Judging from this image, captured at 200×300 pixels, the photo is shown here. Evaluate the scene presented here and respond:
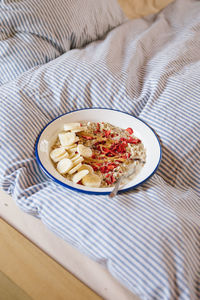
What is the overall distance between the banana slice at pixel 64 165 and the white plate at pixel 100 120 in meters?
0.01

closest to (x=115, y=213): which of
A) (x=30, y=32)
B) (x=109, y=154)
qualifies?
(x=109, y=154)

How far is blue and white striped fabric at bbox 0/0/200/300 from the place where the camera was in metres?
0.52

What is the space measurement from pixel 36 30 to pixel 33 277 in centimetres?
79

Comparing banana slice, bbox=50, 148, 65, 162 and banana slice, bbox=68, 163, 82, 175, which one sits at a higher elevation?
banana slice, bbox=50, 148, 65, 162

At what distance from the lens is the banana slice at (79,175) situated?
63 centimetres

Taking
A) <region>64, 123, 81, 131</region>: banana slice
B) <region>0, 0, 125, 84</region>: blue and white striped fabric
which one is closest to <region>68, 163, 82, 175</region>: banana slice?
<region>64, 123, 81, 131</region>: banana slice

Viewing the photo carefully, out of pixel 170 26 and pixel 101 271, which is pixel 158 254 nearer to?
pixel 101 271

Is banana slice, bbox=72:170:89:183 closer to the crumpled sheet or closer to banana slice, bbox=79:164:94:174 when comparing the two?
banana slice, bbox=79:164:94:174

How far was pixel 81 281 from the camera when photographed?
65 cm

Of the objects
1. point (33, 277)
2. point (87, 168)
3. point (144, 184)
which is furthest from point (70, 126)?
point (33, 277)

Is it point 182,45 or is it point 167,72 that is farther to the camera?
point 182,45

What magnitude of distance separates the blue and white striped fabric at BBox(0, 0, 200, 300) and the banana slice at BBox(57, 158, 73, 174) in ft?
0.15

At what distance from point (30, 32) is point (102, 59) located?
10.7 inches

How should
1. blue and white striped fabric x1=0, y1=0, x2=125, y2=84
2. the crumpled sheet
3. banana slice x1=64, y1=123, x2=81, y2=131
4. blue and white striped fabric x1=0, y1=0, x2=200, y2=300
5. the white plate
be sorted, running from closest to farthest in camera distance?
blue and white striped fabric x1=0, y1=0, x2=200, y2=300, the white plate, banana slice x1=64, y1=123, x2=81, y2=131, blue and white striped fabric x1=0, y1=0, x2=125, y2=84, the crumpled sheet
